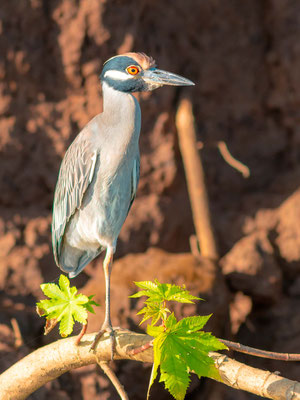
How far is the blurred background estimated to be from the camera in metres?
2.74

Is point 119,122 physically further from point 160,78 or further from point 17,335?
point 17,335

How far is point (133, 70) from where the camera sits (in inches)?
57.4

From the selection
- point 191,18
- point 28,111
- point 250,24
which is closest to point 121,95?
point 28,111

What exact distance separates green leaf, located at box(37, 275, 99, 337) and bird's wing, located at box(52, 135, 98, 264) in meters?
0.48

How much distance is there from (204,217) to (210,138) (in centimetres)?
55

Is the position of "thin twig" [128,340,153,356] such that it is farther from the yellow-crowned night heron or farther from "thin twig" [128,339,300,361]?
the yellow-crowned night heron

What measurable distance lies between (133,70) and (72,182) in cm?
43

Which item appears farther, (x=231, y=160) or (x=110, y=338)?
(x=231, y=160)

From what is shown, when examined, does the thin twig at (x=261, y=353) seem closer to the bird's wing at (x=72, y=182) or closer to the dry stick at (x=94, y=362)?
the dry stick at (x=94, y=362)

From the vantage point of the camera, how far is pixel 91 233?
1.69m

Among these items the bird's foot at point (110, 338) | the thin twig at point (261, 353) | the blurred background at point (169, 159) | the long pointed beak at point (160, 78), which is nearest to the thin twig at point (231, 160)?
the blurred background at point (169, 159)

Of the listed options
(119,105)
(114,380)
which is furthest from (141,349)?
(119,105)

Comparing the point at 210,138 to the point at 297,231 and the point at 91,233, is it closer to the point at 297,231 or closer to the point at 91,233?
the point at 297,231

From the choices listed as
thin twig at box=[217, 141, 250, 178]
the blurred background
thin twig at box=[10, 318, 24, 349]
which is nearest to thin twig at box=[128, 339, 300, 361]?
the blurred background
